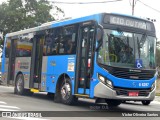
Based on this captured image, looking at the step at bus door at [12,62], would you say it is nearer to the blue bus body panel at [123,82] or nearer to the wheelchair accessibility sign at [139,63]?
the blue bus body panel at [123,82]

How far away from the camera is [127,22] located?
12.5 m

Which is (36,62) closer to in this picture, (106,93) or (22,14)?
(106,93)

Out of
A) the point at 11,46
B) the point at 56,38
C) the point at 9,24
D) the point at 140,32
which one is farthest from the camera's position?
the point at 9,24

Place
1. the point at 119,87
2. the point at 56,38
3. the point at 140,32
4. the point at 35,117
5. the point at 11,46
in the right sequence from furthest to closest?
the point at 11,46 < the point at 56,38 < the point at 140,32 < the point at 119,87 < the point at 35,117

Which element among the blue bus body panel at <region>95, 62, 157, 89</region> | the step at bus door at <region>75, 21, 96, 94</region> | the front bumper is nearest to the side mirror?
the step at bus door at <region>75, 21, 96, 94</region>

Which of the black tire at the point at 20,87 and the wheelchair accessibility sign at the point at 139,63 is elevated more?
the wheelchair accessibility sign at the point at 139,63

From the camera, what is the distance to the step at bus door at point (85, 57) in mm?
12211

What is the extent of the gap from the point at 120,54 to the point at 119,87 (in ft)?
3.70

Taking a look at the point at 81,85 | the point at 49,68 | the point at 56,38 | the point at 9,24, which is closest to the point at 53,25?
the point at 56,38

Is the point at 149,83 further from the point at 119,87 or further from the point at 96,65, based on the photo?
the point at 96,65

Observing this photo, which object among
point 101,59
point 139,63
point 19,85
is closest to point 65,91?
point 101,59

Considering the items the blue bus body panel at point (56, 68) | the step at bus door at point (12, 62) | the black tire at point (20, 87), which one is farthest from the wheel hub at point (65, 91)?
the step at bus door at point (12, 62)

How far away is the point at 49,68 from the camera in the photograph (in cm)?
1505

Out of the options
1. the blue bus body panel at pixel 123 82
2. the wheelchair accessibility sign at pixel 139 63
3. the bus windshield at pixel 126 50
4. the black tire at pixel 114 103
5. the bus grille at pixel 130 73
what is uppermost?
the bus windshield at pixel 126 50
